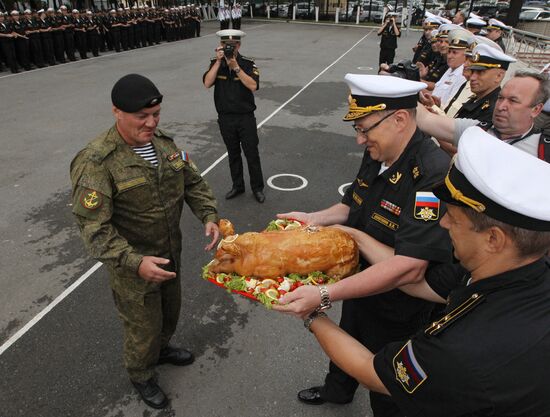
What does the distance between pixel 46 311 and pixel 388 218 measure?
3788mm

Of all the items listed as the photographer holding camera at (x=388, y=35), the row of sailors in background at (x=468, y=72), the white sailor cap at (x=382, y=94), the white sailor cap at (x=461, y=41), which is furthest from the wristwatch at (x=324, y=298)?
the photographer holding camera at (x=388, y=35)

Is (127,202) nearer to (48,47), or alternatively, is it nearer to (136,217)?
(136,217)

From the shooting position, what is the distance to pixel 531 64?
12.9 m

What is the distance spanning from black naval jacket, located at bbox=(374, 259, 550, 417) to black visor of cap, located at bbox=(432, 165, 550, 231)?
0.57 feet

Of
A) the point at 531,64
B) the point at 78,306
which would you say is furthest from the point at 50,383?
the point at 531,64

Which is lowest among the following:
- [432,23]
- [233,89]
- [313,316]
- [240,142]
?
[240,142]

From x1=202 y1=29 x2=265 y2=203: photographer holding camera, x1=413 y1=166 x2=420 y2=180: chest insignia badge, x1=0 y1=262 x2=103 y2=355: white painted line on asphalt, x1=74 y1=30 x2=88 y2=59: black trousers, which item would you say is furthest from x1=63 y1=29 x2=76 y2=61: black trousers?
Answer: x1=413 y1=166 x2=420 y2=180: chest insignia badge

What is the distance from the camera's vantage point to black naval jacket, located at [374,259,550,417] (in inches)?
46.0

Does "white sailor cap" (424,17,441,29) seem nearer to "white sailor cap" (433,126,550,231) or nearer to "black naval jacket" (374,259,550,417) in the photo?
"white sailor cap" (433,126,550,231)

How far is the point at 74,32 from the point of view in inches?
716

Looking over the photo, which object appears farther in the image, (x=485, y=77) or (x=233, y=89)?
(x=233, y=89)

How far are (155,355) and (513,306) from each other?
107 inches

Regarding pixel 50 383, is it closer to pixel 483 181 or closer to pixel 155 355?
pixel 155 355

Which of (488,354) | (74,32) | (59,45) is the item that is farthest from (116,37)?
(488,354)
